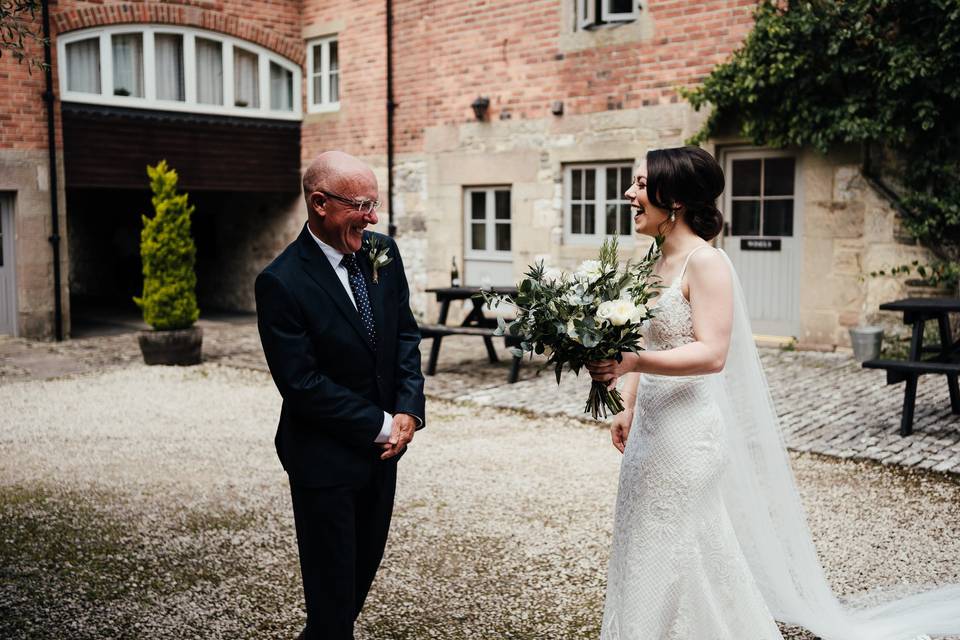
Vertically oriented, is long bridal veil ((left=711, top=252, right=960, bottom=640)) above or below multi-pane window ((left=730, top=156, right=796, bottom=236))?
below

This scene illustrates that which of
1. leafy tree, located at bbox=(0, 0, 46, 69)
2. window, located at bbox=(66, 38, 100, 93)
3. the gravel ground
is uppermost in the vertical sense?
window, located at bbox=(66, 38, 100, 93)

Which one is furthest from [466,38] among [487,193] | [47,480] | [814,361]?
[47,480]

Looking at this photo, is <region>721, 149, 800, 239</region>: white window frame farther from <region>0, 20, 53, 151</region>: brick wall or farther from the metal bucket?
<region>0, 20, 53, 151</region>: brick wall

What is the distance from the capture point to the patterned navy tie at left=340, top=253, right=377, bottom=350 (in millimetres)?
3064

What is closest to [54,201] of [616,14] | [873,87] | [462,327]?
[462,327]

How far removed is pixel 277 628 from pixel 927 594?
263 cm

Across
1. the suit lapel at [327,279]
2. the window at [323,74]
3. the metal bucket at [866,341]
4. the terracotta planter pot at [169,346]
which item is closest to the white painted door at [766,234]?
the metal bucket at [866,341]

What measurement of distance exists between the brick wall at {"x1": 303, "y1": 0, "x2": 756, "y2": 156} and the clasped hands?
865cm

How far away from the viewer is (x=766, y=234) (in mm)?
10898

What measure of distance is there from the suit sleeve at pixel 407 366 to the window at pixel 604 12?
30.1ft

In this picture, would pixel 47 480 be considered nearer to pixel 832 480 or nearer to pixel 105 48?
pixel 832 480

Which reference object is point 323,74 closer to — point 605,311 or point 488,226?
point 488,226

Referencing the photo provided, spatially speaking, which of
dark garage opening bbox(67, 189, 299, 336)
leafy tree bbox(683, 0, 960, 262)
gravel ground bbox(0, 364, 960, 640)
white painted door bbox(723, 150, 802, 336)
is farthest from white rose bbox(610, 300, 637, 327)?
dark garage opening bbox(67, 189, 299, 336)

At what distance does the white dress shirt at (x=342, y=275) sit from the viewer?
3002 millimetres
